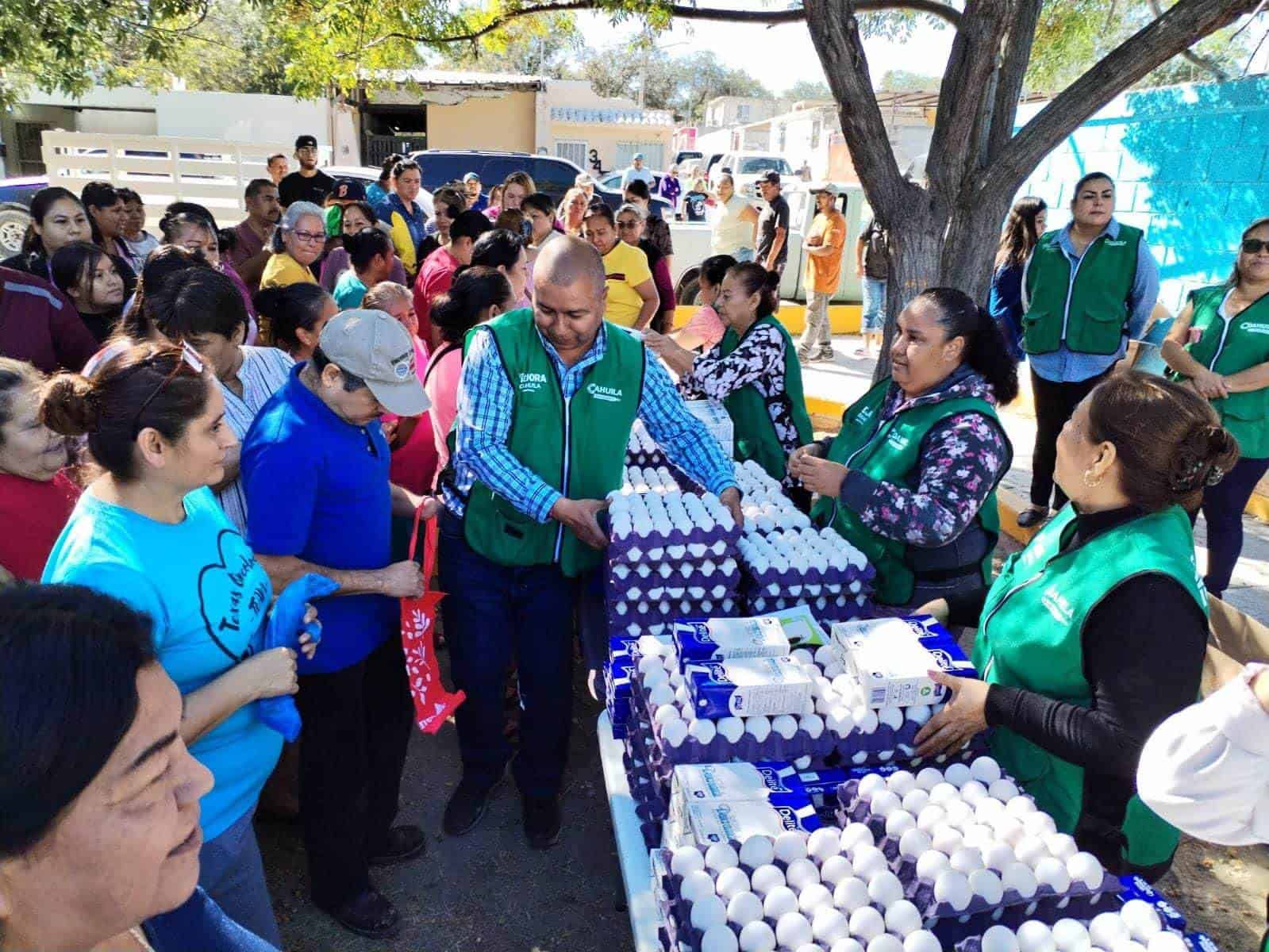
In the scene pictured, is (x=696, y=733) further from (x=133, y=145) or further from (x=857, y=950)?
(x=133, y=145)

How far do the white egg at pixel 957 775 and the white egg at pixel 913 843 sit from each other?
10.5 inches

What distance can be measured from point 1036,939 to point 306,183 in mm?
9778

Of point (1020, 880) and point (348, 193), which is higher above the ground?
point (348, 193)

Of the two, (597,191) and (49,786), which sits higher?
(597,191)

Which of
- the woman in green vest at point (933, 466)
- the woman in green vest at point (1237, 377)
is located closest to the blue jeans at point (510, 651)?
the woman in green vest at point (933, 466)

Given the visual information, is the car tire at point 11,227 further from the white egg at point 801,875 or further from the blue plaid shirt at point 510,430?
the white egg at point 801,875

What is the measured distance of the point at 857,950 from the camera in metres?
1.54

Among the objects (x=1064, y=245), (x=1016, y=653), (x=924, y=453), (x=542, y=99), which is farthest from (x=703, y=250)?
(x=542, y=99)

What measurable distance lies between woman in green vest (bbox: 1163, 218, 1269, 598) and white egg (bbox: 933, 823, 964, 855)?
4057 millimetres

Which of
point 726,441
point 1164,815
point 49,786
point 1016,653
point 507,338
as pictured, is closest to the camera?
point 49,786

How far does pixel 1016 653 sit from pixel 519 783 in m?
2.00

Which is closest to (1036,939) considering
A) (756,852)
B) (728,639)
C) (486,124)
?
(756,852)

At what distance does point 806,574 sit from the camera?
272 cm

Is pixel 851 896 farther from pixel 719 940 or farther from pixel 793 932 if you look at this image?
pixel 719 940
